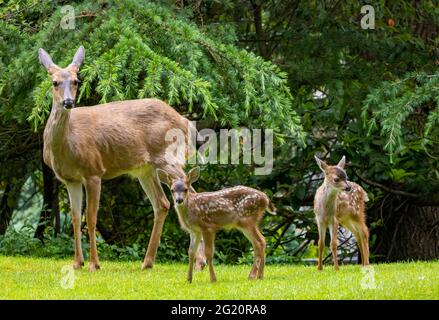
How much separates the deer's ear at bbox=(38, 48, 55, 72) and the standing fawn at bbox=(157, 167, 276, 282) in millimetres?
1770

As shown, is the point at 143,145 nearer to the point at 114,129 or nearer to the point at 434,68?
the point at 114,129

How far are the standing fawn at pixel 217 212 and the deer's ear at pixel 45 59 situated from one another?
1.77m

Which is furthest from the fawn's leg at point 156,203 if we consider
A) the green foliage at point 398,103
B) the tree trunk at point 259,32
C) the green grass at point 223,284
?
the tree trunk at point 259,32

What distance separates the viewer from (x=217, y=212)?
880cm

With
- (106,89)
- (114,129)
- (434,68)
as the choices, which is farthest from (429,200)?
(106,89)

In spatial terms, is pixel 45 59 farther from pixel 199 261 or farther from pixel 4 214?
pixel 4 214

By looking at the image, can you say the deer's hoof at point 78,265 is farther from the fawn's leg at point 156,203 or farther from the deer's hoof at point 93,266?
the fawn's leg at point 156,203

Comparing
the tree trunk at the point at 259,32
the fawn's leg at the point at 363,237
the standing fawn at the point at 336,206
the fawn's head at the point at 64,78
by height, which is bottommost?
the fawn's leg at the point at 363,237

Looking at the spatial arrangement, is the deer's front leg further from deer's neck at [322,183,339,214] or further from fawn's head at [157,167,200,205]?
deer's neck at [322,183,339,214]

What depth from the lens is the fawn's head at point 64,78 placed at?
939 centimetres

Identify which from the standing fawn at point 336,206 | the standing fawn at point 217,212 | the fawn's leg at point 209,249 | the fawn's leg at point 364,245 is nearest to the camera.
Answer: the fawn's leg at point 209,249

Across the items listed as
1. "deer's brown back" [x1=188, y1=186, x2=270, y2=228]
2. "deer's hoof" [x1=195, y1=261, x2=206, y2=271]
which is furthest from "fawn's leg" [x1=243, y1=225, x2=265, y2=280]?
"deer's hoof" [x1=195, y1=261, x2=206, y2=271]

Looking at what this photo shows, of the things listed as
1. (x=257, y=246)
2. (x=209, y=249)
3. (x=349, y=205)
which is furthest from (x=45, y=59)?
(x=349, y=205)

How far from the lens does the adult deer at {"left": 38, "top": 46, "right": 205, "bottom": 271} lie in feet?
32.7
